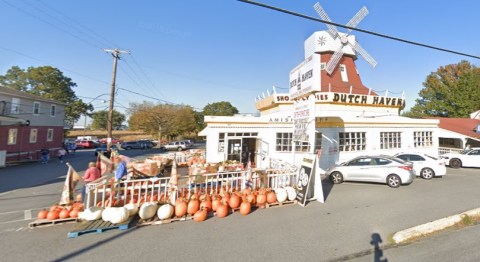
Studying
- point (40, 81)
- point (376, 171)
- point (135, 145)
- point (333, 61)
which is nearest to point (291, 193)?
point (376, 171)

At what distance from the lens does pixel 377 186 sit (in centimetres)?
1025

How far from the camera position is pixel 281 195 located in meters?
7.55

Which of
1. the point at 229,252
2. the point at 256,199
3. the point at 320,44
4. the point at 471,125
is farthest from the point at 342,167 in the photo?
the point at 471,125

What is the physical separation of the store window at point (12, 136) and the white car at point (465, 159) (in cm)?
3701

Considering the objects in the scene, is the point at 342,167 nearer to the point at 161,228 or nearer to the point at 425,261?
the point at 425,261

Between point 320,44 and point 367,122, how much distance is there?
11.6m

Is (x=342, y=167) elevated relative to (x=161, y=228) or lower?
elevated

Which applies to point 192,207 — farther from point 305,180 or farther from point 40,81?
point 40,81

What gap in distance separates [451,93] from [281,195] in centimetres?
4679

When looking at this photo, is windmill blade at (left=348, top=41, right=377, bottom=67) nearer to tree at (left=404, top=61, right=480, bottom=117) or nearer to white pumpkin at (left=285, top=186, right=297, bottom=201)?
white pumpkin at (left=285, top=186, right=297, bottom=201)

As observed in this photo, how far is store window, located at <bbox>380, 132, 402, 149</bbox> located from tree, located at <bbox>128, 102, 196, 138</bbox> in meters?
33.7

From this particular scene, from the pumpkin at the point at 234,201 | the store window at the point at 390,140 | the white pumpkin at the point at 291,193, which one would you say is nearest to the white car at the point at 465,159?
the store window at the point at 390,140

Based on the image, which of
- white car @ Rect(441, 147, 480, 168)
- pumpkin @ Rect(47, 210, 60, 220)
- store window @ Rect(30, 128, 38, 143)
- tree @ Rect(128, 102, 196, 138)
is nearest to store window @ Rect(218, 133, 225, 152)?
pumpkin @ Rect(47, 210, 60, 220)

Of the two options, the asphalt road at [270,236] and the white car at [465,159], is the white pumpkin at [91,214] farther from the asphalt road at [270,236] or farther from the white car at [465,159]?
the white car at [465,159]
